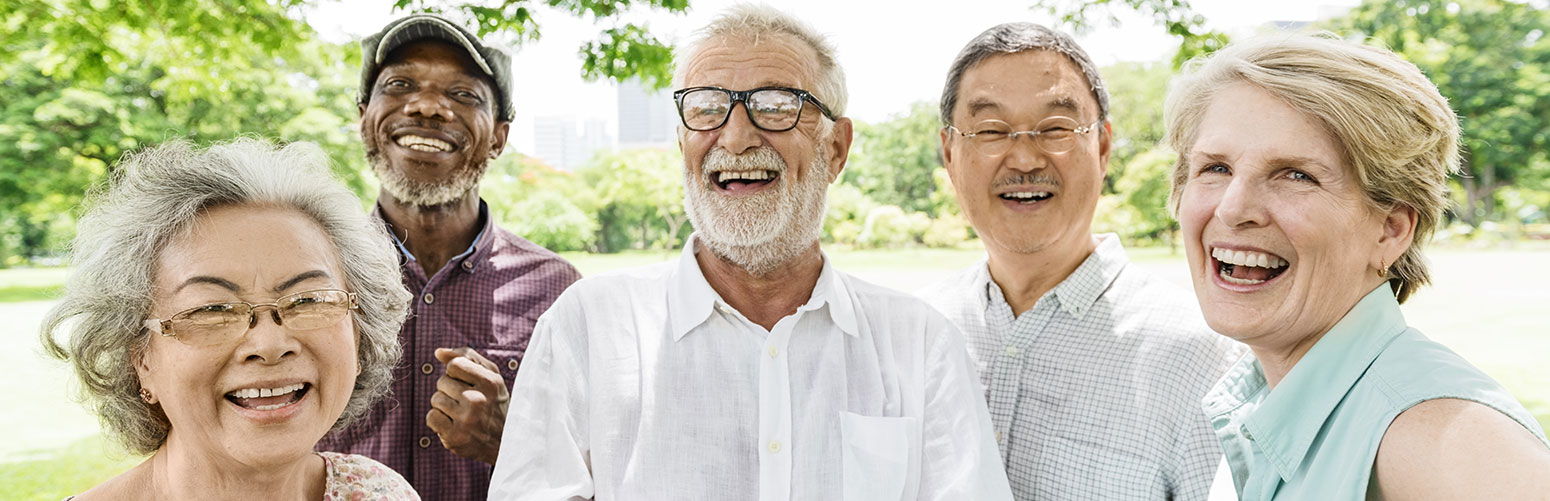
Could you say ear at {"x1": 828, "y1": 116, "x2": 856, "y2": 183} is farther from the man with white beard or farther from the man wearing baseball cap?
the man wearing baseball cap

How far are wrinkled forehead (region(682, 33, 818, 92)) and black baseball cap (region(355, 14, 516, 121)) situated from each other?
3.35ft

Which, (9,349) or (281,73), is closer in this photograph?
(9,349)

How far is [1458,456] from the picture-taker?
1438mm

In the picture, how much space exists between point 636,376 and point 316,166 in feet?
2.96

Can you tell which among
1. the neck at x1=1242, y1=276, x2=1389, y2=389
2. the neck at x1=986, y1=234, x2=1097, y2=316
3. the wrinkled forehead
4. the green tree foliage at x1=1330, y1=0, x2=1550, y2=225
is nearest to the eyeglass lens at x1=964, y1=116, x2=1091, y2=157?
the neck at x1=986, y1=234, x2=1097, y2=316

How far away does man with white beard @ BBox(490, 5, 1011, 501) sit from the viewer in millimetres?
2180

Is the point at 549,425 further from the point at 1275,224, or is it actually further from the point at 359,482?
the point at 1275,224

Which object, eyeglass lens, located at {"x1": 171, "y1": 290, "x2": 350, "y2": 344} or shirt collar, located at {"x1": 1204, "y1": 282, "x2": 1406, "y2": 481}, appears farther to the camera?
eyeglass lens, located at {"x1": 171, "y1": 290, "x2": 350, "y2": 344}

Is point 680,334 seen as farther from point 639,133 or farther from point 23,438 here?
point 639,133

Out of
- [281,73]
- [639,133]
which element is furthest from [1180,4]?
[639,133]

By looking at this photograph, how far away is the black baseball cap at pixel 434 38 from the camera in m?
3.05

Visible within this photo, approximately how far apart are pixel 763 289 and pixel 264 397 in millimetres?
1194

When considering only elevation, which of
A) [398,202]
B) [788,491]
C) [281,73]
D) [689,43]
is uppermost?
[281,73]

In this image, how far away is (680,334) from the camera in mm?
2326
